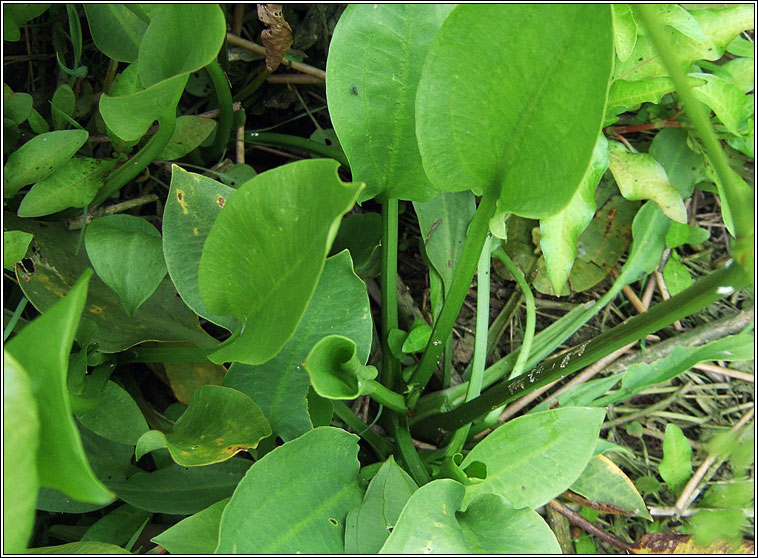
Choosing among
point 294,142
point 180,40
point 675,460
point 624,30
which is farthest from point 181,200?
point 675,460

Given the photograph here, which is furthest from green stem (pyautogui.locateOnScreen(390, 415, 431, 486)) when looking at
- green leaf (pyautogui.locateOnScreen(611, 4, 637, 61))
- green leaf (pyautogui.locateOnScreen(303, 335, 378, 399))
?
green leaf (pyautogui.locateOnScreen(611, 4, 637, 61))

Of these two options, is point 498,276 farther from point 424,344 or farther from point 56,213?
point 56,213

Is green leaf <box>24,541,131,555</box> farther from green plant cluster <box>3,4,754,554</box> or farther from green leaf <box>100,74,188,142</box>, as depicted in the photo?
green leaf <box>100,74,188,142</box>

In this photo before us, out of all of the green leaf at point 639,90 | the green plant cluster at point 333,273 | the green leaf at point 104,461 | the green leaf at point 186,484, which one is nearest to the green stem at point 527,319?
the green plant cluster at point 333,273

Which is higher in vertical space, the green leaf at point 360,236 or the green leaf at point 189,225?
the green leaf at point 189,225

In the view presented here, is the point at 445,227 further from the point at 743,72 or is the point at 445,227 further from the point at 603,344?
the point at 743,72

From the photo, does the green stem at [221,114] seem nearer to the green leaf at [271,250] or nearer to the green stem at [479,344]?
the green leaf at [271,250]
